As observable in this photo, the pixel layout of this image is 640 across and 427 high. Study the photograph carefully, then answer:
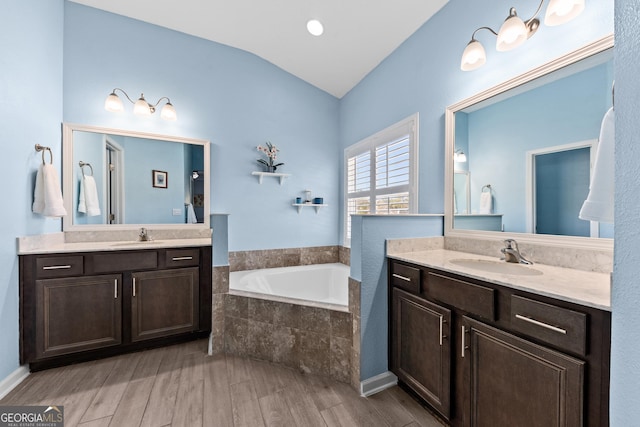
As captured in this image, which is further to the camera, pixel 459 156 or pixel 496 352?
pixel 459 156

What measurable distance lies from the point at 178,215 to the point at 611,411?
3.02 meters

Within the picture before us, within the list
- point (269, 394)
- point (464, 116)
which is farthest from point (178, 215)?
point (464, 116)

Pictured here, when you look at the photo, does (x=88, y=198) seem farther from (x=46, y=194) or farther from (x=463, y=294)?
(x=463, y=294)

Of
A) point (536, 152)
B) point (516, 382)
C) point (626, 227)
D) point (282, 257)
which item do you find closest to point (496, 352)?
point (516, 382)

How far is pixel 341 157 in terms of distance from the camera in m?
3.43

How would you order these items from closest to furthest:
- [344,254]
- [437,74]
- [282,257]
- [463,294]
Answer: [463,294] → [437,74] → [282,257] → [344,254]

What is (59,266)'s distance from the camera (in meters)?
1.93

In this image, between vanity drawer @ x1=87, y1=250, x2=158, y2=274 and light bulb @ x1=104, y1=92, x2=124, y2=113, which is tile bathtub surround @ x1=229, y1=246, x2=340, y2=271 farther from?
light bulb @ x1=104, y1=92, x2=124, y2=113

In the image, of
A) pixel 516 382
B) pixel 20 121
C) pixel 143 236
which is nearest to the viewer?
pixel 516 382

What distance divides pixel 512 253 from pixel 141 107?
3.08 m

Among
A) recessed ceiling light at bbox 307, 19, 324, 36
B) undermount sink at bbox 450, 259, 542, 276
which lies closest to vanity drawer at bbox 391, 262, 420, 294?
undermount sink at bbox 450, 259, 542, 276

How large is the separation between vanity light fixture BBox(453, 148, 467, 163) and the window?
14.6 inches

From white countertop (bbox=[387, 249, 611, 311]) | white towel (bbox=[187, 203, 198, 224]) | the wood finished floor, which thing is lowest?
the wood finished floor

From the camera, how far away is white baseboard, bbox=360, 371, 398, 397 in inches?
66.3
